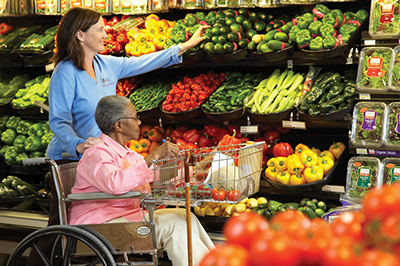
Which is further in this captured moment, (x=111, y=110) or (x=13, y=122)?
(x=13, y=122)

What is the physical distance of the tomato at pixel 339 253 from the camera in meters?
0.75

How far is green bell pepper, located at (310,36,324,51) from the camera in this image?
356cm

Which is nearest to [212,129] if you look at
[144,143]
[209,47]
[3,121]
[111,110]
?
[144,143]

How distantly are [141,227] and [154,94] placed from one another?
243cm

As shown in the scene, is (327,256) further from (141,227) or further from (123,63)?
(123,63)

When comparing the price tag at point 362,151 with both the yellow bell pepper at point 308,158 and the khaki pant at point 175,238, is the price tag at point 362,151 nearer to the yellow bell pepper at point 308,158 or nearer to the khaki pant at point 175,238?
the yellow bell pepper at point 308,158

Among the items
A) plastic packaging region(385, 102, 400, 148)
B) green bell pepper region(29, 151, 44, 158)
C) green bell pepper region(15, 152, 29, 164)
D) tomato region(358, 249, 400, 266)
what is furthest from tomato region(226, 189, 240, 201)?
green bell pepper region(15, 152, 29, 164)

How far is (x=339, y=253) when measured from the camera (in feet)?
2.50

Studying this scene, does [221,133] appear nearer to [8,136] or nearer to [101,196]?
[101,196]

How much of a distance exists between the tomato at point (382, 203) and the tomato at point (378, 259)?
100mm

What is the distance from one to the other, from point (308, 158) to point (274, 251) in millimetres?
3038

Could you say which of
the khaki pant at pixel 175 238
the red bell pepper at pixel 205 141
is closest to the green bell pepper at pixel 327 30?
the red bell pepper at pixel 205 141

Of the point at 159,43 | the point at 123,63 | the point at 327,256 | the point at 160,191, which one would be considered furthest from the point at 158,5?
the point at 327,256

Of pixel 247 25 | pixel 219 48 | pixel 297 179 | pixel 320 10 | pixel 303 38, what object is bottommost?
pixel 297 179
